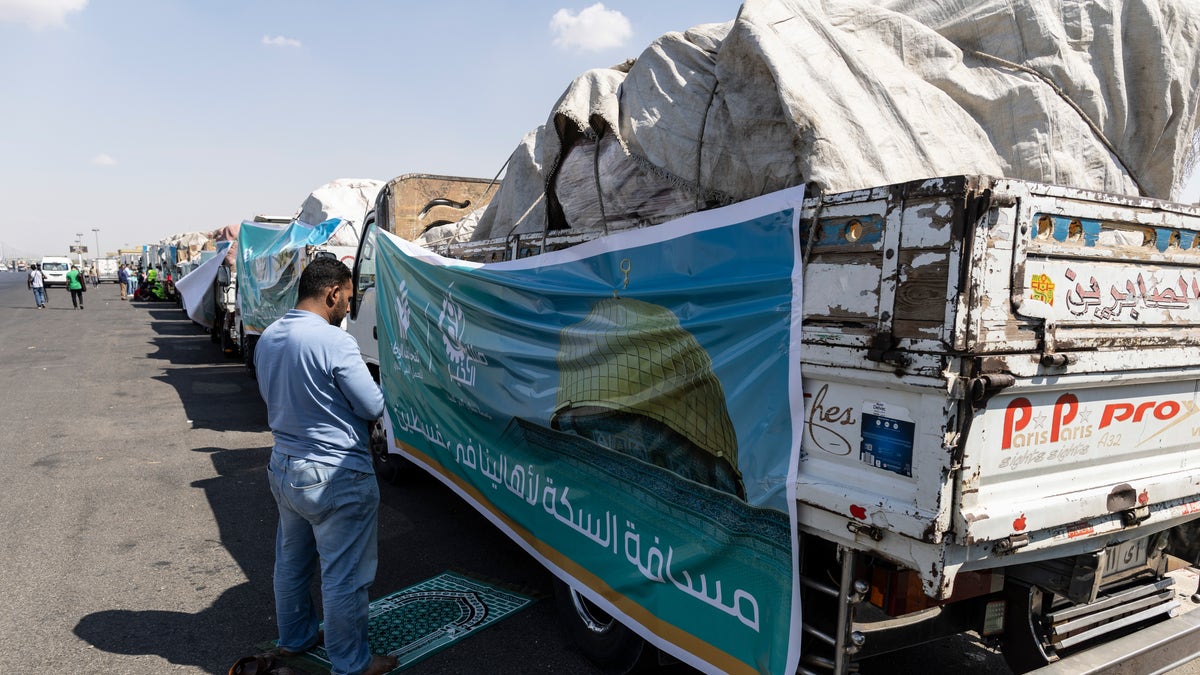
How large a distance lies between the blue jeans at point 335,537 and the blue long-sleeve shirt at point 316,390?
3.2 inches

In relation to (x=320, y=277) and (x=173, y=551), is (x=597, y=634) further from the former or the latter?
(x=173, y=551)

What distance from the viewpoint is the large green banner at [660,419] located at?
2516 mm

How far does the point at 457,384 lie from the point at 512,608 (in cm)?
142

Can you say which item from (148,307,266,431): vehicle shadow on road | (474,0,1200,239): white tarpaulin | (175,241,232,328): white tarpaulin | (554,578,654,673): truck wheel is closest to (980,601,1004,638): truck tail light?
(554,578,654,673): truck wheel

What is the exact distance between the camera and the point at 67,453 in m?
7.45

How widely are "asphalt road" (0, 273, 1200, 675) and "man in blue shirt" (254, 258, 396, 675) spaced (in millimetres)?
597

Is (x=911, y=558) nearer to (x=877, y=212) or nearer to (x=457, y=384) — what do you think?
(x=877, y=212)

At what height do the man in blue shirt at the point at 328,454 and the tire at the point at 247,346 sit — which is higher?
the man in blue shirt at the point at 328,454

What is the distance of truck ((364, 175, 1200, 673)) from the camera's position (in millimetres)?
2090

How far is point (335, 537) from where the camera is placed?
3217 millimetres

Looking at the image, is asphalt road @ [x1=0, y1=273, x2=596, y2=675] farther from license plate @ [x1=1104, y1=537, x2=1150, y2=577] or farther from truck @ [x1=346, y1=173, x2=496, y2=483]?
license plate @ [x1=1104, y1=537, x2=1150, y2=577]

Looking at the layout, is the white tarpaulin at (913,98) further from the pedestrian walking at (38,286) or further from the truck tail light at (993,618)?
the pedestrian walking at (38,286)

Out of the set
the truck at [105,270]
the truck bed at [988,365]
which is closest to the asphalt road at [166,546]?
the truck bed at [988,365]

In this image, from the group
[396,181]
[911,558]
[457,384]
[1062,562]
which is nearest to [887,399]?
[911,558]
